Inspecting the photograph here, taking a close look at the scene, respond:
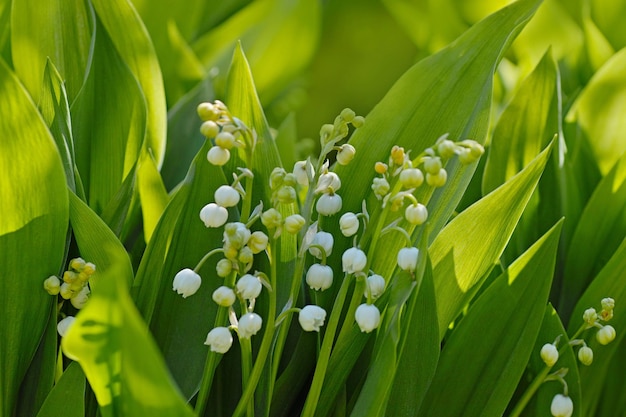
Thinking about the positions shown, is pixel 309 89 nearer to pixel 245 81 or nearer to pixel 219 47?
pixel 219 47

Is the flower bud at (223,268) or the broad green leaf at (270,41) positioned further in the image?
the broad green leaf at (270,41)

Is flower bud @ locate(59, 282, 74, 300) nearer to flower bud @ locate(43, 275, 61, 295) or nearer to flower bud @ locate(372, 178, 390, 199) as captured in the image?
flower bud @ locate(43, 275, 61, 295)

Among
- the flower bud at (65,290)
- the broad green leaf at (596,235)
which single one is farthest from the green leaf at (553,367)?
the flower bud at (65,290)

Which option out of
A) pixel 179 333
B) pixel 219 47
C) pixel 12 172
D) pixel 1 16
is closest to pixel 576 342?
pixel 179 333

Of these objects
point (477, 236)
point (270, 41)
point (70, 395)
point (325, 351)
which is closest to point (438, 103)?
point (477, 236)

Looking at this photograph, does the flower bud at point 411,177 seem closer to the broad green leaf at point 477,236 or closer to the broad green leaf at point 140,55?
the broad green leaf at point 477,236

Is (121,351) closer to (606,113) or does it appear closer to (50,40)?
(50,40)
